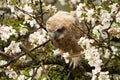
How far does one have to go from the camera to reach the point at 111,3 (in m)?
2.07

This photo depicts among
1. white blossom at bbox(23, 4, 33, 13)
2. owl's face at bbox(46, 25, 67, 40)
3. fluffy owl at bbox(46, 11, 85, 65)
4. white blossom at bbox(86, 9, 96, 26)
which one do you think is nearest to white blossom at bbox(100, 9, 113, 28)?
white blossom at bbox(86, 9, 96, 26)

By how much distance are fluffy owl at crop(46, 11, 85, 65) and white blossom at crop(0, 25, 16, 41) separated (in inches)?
15.3

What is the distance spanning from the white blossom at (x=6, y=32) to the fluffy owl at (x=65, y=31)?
39 centimetres

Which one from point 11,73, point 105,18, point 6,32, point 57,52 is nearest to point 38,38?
point 57,52

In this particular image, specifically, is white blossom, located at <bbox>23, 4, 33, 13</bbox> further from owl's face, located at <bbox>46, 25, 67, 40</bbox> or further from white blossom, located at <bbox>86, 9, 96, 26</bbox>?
white blossom, located at <bbox>86, 9, 96, 26</bbox>

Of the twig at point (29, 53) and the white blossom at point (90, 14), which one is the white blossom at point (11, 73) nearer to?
the twig at point (29, 53)

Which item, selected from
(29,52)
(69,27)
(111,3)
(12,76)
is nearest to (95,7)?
(111,3)

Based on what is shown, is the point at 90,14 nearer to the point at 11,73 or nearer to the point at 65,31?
the point at 65,31

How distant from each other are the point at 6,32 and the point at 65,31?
584mm

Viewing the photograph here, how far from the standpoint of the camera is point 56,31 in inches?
92.6

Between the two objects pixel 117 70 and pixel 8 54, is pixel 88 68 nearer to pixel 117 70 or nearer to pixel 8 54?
pixel 117 70

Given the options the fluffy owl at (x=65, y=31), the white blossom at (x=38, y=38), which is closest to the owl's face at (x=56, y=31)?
the fluffy owl at (x=65, y=31)

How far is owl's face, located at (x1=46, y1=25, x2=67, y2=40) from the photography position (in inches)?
92.4

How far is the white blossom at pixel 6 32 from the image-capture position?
77.9 inches
